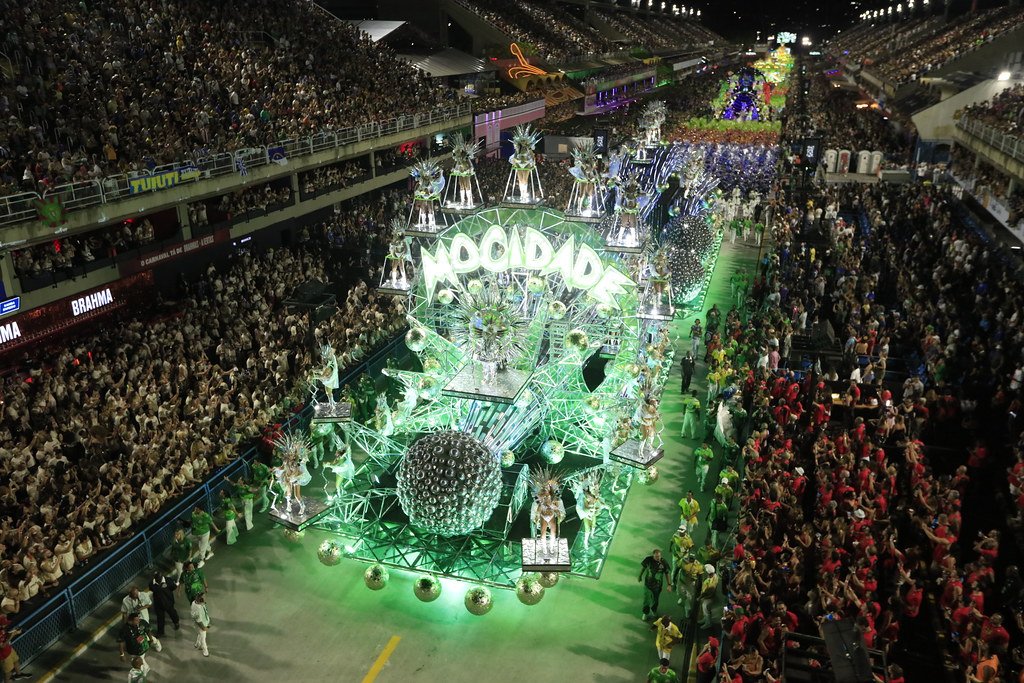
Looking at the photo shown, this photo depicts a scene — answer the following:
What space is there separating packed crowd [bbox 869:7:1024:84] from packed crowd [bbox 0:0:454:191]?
116 feet

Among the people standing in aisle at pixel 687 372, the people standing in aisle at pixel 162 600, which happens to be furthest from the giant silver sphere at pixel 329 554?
the people standing in aisle at pixel 687 372

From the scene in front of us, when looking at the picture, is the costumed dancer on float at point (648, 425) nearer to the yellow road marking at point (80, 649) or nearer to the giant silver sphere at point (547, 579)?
the giant silver sphere at point (547, 579)

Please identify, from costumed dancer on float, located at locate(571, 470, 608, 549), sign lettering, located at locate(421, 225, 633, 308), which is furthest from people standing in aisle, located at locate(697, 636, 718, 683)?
sign lettering, located at locate(421, 225, 633, 308)

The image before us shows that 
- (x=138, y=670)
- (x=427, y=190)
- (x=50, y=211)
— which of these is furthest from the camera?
(x=427, y=190)

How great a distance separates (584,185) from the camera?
17781 mm

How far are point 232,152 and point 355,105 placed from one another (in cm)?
1009

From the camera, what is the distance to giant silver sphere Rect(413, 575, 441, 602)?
11.2 m

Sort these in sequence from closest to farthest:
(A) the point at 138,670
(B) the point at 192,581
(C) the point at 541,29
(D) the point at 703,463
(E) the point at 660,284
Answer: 1. (A) the point at 138,670
2. (B) the point at 192,581
3. (D) the point at 703,463
4. (E) the point at 660,284
5. (C) the point at 541,29

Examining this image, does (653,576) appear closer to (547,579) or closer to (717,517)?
(547,579)

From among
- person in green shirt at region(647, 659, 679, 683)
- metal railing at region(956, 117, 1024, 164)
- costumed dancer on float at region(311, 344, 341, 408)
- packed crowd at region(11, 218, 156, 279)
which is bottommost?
person in green shirt at region(647, 659, 679, 683)

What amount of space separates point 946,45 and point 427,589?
2392 inches

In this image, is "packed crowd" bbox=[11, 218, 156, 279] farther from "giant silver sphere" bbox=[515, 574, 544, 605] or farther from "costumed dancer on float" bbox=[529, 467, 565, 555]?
"giant silver sphere" bbox=[515, 574, 544, 605]

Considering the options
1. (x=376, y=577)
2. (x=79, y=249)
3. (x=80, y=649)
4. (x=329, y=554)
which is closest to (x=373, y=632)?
(x=376, y=577)

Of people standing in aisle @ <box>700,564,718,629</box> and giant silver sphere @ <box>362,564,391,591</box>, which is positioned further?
giant silver sphere @ <box>362,564,391,591</box>
